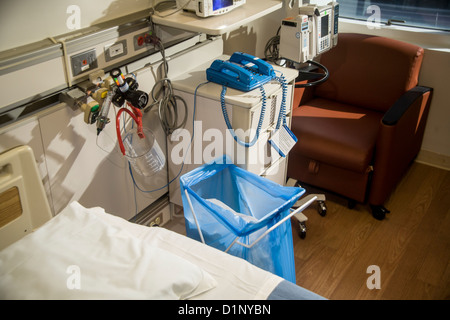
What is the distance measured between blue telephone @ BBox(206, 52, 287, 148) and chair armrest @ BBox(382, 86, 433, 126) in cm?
58

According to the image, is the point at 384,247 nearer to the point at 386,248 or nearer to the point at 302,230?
the point at 386,248

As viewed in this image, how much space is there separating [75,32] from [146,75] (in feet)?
1.27

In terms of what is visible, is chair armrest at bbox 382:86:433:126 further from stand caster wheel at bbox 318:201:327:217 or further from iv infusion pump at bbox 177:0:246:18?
iv infusion pump at bbox 177:0:246:18

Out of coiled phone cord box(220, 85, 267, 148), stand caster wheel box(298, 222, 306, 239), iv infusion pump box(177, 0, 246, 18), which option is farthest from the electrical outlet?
iv infusion pump box(177, 0, 246, 18)

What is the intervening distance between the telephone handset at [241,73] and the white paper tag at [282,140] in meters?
0.28

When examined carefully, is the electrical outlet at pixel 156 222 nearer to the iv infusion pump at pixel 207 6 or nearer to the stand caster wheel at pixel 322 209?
the stand caster wheel at pixel 322 209

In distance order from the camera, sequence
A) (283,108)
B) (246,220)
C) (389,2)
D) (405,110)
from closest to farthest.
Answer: (246,220) < (283,108) < (405,110) < (389,2)

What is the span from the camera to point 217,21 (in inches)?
83.7

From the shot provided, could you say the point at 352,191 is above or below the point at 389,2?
below

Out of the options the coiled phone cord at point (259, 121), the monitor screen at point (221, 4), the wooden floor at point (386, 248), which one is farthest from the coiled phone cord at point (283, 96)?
the wooden floor at point (386, 248)

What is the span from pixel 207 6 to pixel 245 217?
0.90 m

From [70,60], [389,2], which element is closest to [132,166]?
[70,60]

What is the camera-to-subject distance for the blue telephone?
2166mm
